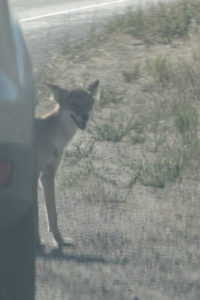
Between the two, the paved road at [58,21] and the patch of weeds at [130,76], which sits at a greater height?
the patch of weeds at [130,76]

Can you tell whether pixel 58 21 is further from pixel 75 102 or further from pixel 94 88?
pixel 75 102

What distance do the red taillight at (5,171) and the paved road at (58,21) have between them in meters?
8.56

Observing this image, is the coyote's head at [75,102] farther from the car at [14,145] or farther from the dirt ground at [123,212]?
the car at [14,145]

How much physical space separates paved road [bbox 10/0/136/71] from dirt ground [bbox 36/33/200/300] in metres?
2.77

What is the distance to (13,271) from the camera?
511cm

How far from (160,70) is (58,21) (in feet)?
22.5

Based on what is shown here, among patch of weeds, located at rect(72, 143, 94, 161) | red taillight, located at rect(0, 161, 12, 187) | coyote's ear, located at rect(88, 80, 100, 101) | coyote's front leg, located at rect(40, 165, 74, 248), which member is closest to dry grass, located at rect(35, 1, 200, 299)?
patch of weeds, located at rect(72, 143, 94, 161)

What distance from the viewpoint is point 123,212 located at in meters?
7.30

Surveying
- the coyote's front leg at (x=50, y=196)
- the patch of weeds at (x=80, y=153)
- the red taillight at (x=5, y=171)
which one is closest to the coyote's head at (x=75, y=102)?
the coyote's front leg at (x=50, y=196)

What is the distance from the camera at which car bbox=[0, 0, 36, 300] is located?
178 inches

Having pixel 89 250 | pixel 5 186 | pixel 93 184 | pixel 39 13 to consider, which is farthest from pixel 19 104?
pixel 39 13

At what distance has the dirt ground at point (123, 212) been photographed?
573 cm

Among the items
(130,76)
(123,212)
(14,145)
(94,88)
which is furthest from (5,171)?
(130,76)

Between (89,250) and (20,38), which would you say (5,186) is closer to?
(20,38)
